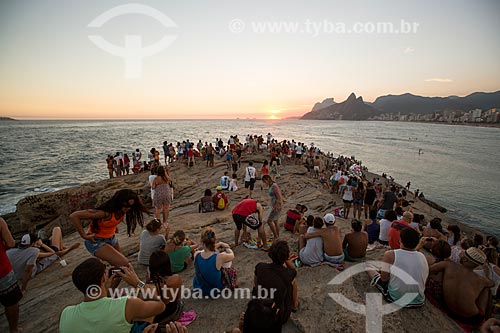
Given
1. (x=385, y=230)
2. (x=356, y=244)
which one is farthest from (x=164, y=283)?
(x=385, y=230)

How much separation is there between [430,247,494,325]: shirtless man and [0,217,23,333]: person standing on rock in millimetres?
6465

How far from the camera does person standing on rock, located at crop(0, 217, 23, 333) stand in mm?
3352

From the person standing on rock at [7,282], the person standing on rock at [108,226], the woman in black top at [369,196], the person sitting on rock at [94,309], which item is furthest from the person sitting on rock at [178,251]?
the woman in black top at [369,196]

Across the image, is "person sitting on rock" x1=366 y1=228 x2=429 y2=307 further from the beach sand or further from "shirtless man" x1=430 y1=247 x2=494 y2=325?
"shirtless man" x1=430 y1=247 x2=494 y2=325

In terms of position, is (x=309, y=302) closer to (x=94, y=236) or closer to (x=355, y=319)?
(x=355, y=319)

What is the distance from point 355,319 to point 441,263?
1689 millimetres

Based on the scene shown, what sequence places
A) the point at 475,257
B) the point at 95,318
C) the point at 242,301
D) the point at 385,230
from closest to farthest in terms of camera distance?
the point at 95,318
the point at 475,257
the point at 242,301
the point at 385,230

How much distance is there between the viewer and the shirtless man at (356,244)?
17.2 feet

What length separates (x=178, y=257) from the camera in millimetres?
4914

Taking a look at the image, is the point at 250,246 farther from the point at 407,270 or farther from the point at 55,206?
the point at 55,206

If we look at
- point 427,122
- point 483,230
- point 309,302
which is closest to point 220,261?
point 309,302

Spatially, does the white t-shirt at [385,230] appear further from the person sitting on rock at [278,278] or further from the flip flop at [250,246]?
the person sitting on rock at [278,278]

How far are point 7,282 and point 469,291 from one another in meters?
6.65

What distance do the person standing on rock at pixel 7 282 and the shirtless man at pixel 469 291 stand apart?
646 centimetres
